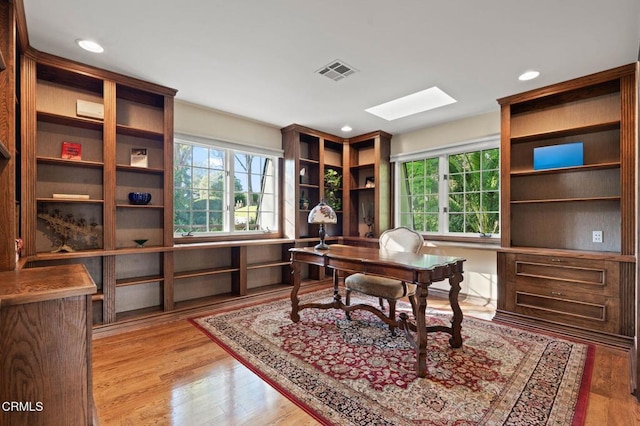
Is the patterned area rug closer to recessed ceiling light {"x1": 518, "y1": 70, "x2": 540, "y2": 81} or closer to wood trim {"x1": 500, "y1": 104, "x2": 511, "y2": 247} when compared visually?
wood trim {"x1": 500, "y1": 104, "x2": 511, "y2": 247}

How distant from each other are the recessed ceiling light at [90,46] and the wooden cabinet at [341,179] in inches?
98.1

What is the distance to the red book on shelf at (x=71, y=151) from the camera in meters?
2.86

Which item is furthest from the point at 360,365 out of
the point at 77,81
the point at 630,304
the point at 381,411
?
the point at 77,81

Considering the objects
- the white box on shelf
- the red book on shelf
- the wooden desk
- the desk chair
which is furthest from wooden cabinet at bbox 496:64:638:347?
the red book on shelf

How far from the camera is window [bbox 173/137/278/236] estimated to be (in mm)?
3744

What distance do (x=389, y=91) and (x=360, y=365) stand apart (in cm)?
276

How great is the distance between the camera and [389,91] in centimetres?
329

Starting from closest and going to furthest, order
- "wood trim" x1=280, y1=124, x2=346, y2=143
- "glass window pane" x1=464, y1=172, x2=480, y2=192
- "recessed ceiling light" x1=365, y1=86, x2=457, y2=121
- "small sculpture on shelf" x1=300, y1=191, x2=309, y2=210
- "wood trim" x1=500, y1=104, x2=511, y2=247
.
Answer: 1. "wood trim" x1=500, y1=104, x2=511, y2=247
2. "recessed ceiling light" x1=365, y1=86, x2=457, y2=121
3. "glass window pane" x1=464, y1=172, x2=480, y2=192
4. "wood trim" x1=280, y1=124, x2=346, y2=143
5. "small sculpture on shelf" x1=300, y1=191, x2=309, y2=210

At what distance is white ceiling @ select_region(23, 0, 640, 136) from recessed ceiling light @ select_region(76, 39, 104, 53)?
6cm

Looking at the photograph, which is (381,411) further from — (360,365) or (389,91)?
(389,91)

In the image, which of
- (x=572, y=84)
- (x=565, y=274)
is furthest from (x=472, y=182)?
(x=565, y=274)

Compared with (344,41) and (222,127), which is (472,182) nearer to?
(344,41)

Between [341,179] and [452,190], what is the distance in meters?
1.88

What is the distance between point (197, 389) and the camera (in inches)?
77.3
